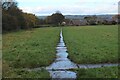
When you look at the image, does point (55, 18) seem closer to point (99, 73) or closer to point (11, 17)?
point (11, 17)

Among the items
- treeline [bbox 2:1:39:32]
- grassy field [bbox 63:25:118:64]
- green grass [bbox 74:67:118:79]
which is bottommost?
green grass [bbox 74:67:118:79]

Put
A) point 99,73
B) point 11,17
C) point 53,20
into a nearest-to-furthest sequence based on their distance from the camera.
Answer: point 99,73
point 11,17
point 53,20

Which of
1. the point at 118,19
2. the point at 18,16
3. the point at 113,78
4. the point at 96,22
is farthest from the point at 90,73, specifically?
the point at 96,22

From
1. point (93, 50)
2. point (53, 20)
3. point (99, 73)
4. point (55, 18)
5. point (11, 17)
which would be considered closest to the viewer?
point (99, 73)

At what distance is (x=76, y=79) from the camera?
11508 millimetres

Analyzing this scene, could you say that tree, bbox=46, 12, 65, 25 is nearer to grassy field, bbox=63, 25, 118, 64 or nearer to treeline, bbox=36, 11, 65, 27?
treeline, bbox=36, 11, 65, 27

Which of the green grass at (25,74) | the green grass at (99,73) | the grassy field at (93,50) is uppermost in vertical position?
the grassy field at (93,50)

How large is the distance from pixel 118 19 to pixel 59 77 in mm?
134046

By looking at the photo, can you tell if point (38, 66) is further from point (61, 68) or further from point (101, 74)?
point (101, 74)

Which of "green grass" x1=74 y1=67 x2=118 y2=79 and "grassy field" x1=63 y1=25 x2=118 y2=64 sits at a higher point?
"grassy field" x1=63 y1=25 x2=118 y2=64

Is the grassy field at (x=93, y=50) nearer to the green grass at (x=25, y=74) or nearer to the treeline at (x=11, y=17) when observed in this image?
the green grass at (x=25, y=74)

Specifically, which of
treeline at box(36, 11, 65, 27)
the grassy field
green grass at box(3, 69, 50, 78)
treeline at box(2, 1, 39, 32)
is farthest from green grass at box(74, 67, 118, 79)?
treeline at box(36, 11, 65, 27)

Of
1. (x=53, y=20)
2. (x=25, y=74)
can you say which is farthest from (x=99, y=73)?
(x=53, y=20)

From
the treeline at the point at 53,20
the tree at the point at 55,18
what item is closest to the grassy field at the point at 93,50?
the treeline at the point at 53,20
